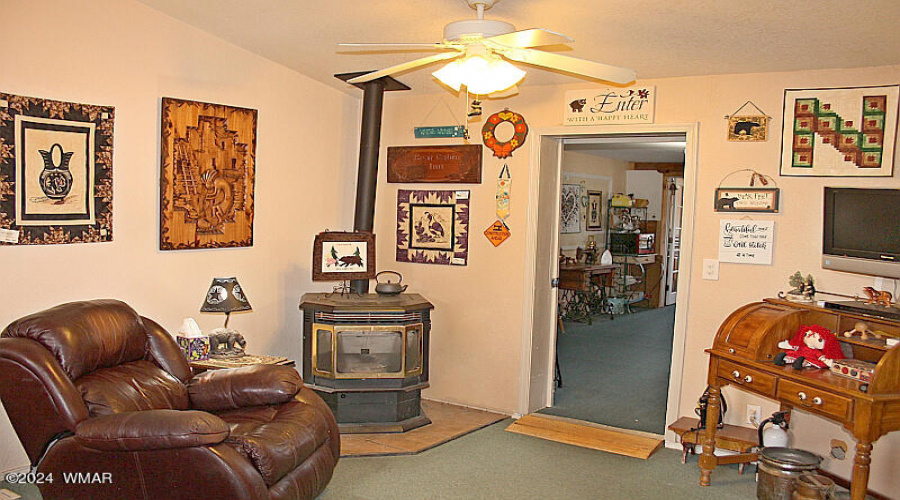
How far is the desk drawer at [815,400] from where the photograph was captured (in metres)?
3.07

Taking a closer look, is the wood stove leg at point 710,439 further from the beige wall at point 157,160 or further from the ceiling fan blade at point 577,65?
the beige wall at point 157,160

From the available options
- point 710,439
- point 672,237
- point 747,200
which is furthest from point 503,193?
point 672,237

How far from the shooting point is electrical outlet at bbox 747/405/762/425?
4062 mm

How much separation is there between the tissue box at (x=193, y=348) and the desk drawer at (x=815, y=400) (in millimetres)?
2956

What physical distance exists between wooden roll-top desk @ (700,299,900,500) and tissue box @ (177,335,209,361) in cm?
274

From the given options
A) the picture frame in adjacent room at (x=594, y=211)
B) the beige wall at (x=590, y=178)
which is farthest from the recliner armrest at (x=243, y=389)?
the picture frame in adjacent room at (x=594, y=211)

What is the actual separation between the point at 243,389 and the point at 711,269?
8.74ft

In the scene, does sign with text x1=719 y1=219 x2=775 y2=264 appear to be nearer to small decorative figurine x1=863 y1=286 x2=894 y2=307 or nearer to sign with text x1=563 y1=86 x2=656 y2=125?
small decorative figurine x1=863 y1=286 x2=894 y2=307

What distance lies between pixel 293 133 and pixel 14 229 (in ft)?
6.12

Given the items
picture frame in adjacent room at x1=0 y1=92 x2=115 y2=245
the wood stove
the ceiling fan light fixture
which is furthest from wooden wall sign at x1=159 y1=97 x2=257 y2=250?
the ceiling fan light fixture

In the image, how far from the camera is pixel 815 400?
3.20 m

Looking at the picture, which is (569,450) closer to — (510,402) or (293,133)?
(510,402)

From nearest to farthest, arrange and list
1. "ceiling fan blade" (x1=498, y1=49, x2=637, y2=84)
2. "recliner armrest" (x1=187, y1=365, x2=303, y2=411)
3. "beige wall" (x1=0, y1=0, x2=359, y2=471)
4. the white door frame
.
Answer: "ceiling fan blade" (x1=498, y1=49, x2=637, y2=84) → "recliner armrest" (x1=187, y1=365, x2=303, y2=411) → "beige wall" (x1=0, y1=0, x2=359, y2=471) → the white door frame

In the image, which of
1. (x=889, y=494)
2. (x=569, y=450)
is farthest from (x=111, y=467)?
(x=889, y=494)
